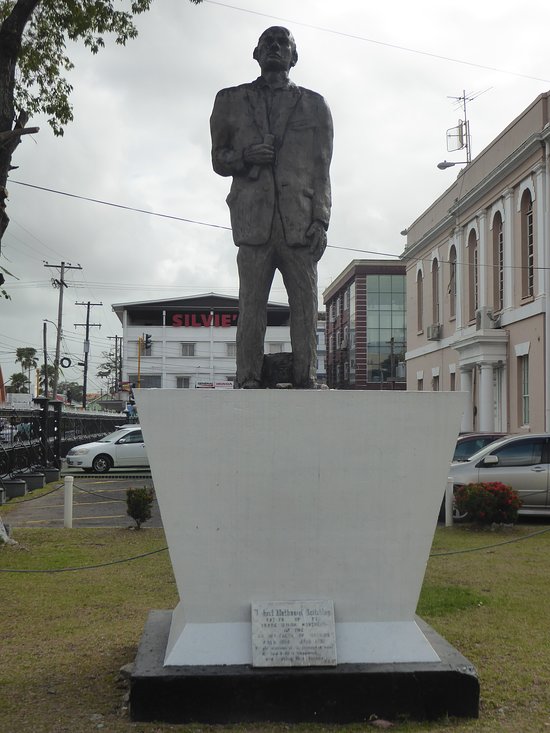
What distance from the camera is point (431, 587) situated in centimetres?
808

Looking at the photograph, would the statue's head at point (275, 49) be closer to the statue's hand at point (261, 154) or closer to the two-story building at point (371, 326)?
the statue's hand at point (261, 154)

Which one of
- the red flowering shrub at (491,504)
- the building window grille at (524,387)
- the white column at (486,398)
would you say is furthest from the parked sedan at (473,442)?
the white column at (486,398)

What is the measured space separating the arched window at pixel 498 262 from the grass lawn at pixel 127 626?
14250 millimetres

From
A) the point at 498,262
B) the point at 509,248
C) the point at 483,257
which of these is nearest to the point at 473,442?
the point at 509,248

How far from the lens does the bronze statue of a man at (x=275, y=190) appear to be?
18.2 feet

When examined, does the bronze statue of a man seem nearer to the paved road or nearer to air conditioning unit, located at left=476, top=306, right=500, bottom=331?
the paved road

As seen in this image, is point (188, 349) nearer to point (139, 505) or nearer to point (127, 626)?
point (139, 505)

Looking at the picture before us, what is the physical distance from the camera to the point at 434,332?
30.2 metres

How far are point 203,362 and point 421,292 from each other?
30.2 m

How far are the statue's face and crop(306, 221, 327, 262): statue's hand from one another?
109 centimetres

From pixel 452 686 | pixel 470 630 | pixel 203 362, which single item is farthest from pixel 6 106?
pixel 203 362

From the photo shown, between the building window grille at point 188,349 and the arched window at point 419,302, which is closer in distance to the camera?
the arched window at point 419,302

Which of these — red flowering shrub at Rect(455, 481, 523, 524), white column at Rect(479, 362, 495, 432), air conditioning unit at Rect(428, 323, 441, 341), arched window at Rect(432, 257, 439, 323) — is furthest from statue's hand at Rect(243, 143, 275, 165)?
Answer: arched window at Rect(432, 257, 439, 323)

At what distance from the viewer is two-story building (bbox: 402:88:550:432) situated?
21.3 m
